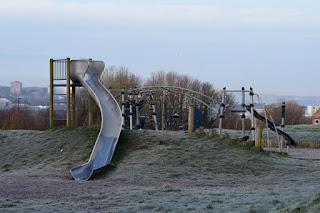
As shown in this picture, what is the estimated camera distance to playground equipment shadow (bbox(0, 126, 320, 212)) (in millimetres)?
10891

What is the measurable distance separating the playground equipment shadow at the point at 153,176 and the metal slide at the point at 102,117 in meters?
0.36

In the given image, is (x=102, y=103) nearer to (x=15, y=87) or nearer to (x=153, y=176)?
(x=153, y=176)

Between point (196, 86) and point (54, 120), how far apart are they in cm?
4490

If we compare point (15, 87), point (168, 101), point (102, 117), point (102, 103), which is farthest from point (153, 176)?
point (15, 87)

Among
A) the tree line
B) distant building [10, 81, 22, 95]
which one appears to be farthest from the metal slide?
distant building [10, 81, 22, 95]

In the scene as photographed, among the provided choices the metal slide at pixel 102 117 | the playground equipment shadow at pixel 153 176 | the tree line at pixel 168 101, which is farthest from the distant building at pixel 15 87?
the metal slide at pixel 102 117

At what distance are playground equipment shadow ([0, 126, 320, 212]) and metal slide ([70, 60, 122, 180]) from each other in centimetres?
36

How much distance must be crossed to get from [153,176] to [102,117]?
5762 millimetres

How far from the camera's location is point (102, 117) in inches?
843

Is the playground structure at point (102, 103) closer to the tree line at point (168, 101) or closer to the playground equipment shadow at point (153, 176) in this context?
the playground equipment shadow at point (153, 176)

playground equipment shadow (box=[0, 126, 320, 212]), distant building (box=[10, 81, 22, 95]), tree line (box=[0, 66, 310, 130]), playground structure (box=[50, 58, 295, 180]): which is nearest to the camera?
playground equipment shadow (box=[0, 126, 320, 212])

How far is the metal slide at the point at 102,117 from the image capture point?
17.9m

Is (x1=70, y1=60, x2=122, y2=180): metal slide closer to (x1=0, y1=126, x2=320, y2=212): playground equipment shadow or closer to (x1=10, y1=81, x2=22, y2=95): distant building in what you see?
(x1=0, y1=126, x2=320, y2=212): playground equipment shadow

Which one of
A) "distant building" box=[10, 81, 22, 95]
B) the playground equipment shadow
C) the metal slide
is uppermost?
"distant building" box=[10, 81, 22, 95]
